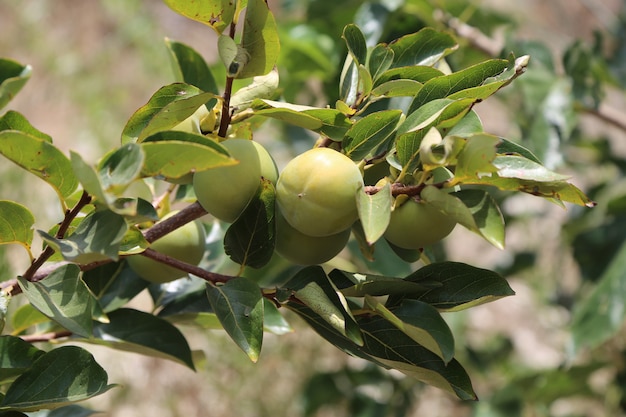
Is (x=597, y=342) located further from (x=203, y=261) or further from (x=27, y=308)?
(x=27, y=308)

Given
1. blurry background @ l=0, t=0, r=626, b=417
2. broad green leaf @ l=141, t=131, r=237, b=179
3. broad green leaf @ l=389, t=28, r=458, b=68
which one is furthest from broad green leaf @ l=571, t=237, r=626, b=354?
broad green leaf @ l=141, t=131, r=237, b=179

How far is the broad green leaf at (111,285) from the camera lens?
671mm

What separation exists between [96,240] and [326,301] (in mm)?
154

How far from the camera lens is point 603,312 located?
3.64 feet

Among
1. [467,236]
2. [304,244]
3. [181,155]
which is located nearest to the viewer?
[181,155]

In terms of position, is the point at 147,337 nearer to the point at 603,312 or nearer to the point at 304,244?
the point at 304,244

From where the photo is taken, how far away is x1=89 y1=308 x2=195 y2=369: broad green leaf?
2.04 ft

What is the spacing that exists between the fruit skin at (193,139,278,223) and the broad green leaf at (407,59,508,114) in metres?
0.12

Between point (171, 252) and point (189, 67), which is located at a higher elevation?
point (189, 67)

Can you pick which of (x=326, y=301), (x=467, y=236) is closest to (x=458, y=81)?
(x=326, y=301)

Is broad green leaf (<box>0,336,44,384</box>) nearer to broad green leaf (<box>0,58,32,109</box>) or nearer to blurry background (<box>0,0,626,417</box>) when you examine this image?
broad green leaf (<box>0,58,32,109</box>)

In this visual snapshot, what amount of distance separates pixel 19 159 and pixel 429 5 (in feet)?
2.76

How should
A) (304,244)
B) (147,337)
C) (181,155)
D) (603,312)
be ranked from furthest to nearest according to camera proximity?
(603,312), (147,337), (304,244), (181,155)

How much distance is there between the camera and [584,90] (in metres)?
1.16
